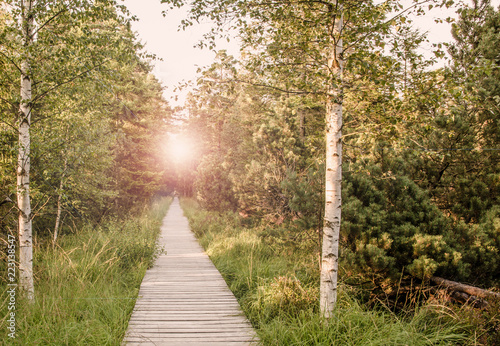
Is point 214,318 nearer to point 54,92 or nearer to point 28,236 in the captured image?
point 28,236

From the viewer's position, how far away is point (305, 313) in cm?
436

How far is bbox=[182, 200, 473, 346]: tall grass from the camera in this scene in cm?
351

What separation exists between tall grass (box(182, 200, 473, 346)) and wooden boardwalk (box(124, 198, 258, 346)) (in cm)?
26

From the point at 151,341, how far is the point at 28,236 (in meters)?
2.31

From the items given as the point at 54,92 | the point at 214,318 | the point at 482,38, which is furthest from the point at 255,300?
the point at 482,38

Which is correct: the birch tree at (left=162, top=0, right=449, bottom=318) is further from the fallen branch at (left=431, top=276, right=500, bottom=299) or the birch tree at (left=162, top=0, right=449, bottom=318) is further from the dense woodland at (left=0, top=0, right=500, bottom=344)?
the fallen branch at (left=431, top=276, right=500, bottom=299)

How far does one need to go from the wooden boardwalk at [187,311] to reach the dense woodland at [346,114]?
1.80 metres

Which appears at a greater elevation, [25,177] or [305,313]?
[25,177]

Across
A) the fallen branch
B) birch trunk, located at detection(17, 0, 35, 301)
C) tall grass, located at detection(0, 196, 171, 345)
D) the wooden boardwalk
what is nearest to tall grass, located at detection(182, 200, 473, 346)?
the wooden boardwalk

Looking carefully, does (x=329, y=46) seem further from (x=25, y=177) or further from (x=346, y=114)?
(x=25, y=177)

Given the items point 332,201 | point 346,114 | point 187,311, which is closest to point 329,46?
point 346,114

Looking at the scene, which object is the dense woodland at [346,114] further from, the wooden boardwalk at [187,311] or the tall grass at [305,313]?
the wooden boardwalk at [187,311]

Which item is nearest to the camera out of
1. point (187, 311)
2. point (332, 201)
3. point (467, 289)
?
point (332, 201)

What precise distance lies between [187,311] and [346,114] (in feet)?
12.8
